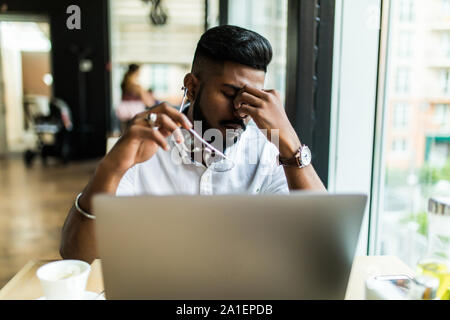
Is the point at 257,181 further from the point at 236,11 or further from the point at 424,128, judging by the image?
the point at 236,11

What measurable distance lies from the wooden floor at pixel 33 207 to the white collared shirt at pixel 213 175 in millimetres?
1616

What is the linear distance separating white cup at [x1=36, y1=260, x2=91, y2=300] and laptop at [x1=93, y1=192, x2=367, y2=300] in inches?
7.6

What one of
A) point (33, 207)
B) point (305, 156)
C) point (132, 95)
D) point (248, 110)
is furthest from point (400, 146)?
point (33, 207)

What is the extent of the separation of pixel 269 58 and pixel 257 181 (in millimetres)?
410

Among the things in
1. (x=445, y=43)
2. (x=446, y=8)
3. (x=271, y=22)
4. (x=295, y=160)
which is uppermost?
(x=271, y=22)

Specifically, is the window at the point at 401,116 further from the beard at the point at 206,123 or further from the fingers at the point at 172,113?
the fingers at the point at 172,113

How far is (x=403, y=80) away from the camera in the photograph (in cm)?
157

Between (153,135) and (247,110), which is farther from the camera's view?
(247,110)

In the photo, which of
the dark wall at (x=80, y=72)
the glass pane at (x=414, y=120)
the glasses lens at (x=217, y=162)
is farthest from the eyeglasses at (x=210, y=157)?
the dark wall at (x=80, y=72)

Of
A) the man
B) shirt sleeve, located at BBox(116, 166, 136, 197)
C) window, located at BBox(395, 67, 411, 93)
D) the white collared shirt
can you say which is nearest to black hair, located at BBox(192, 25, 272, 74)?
the man

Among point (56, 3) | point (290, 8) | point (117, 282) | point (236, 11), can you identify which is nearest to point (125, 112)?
point (236, 11)

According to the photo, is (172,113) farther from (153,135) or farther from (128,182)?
(128,182)

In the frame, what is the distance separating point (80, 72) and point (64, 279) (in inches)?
272

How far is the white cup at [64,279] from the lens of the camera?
2.44ft
